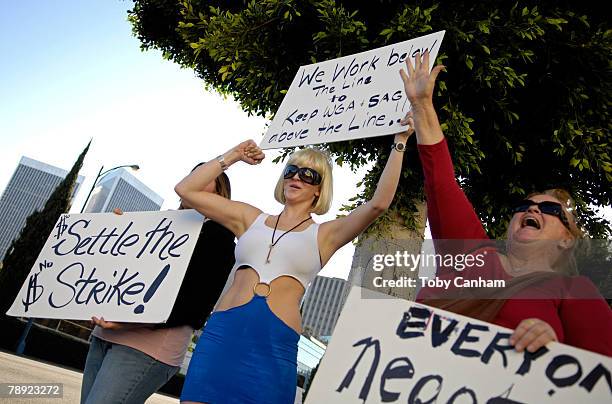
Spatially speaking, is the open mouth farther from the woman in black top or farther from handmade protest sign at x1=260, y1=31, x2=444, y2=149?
the woman in black top

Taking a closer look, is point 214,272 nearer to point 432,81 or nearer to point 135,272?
point 135,272

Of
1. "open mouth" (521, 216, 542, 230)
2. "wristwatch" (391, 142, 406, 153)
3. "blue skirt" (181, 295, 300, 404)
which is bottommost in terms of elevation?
"blue skirt" (181, 295, 300, 404)

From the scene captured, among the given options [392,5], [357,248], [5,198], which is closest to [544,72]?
[392,5]

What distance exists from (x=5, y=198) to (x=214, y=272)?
220460 mm

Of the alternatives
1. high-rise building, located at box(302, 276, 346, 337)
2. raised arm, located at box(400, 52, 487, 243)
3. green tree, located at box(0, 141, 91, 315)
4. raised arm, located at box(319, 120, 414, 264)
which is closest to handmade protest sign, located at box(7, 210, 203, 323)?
raised arm, located at box(319, 120, 414, 264)

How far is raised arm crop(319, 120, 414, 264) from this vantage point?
2.21m

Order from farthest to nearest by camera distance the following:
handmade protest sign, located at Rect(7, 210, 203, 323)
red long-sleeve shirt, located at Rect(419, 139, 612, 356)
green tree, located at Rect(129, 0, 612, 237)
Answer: green tree, located at Rect(129, 0, 612, 237) → handmade protest sign, located at Rect(7, 210, 203, 323) → red long-sleeve shirt, located at Rect(419, 139, 612, 356)

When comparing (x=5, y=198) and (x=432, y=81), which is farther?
(x=5, y=198)

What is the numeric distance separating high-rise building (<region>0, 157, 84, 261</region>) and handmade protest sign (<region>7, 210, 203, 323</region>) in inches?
7844

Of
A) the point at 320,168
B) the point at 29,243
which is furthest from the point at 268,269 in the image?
the point at 29,243

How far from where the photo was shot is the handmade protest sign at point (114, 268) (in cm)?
246

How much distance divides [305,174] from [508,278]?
119 cm

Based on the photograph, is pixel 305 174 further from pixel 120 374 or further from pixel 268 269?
pixel 120 374

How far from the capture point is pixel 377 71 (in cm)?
277
